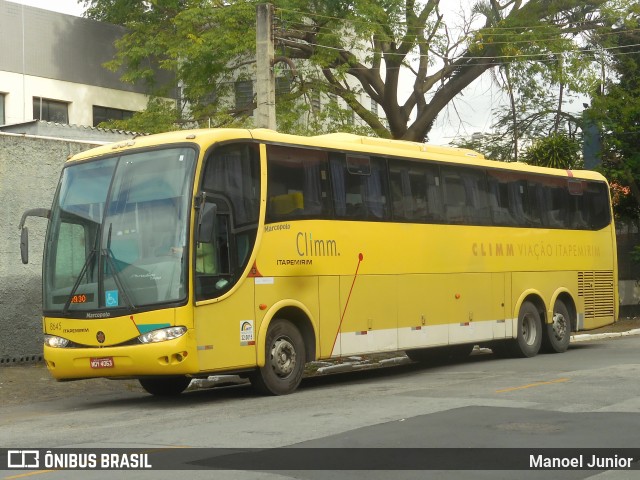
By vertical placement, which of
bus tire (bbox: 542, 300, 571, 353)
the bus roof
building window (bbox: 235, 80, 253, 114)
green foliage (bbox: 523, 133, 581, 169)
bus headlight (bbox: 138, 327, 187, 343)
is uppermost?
building window (bbox: 235, 80, 253, 114)

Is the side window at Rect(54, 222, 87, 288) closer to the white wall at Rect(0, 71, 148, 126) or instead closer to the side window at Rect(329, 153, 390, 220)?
the side window at Rect(329, 153, 390, 220)

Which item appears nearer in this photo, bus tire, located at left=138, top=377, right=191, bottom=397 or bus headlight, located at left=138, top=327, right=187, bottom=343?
bus headlight, located at left=138, top=327, right=187, bottom=343

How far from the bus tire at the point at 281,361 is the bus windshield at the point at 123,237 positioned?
6.19 ft

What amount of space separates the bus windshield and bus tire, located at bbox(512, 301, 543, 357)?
9.10 meters

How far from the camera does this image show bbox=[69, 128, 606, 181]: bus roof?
1409 cm

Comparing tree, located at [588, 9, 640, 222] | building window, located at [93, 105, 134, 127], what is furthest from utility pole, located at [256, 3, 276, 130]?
building window, located at [93, 105, 134, 127]

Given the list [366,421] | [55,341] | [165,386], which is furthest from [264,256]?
[366,421]

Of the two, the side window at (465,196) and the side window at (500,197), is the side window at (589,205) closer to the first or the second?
the side window at (500,197)

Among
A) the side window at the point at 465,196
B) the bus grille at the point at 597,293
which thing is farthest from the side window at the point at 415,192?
the bus grille at the point at 597,293

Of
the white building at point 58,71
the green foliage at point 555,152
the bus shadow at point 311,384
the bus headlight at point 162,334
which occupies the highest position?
the white building at point 58,71

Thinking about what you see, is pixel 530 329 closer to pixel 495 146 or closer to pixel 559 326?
pixel 559 326

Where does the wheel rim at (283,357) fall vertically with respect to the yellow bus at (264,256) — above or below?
below

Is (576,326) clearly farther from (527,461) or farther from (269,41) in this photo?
(527,461)

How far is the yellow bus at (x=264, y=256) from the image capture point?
529 inches
